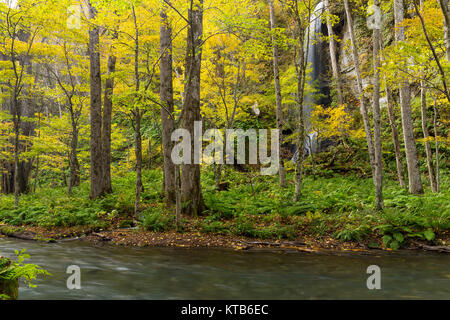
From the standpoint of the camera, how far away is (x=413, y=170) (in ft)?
33.2

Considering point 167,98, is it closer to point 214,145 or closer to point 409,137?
point 214,145

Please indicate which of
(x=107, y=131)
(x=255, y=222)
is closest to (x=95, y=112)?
(x=107, y=131)

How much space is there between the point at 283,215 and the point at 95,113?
24.2ft

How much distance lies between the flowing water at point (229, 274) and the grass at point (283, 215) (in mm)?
970

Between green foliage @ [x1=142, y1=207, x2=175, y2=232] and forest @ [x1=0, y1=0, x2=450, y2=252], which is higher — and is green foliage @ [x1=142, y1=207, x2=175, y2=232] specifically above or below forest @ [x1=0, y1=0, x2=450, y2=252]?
below

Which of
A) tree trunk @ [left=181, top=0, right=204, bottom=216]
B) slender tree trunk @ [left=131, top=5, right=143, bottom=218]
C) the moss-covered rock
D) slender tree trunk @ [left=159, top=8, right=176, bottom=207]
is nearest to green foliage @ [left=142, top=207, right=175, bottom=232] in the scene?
tree trunk @ [left=181, top=0, right=204, bottom=216]

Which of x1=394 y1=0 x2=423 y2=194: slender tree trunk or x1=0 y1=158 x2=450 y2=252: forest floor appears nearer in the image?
x1=0 y1=158 x2=450 y2=252: forest floor

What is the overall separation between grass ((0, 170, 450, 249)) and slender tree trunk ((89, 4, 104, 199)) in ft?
2.42

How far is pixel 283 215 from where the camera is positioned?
8.33m

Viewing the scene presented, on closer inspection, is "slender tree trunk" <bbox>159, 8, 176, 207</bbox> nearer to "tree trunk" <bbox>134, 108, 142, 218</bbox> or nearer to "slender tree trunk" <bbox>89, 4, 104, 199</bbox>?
"tree trunk" <bbox>134, 108, 142, 218</bbox>

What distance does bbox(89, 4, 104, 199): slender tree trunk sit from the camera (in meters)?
10.6
